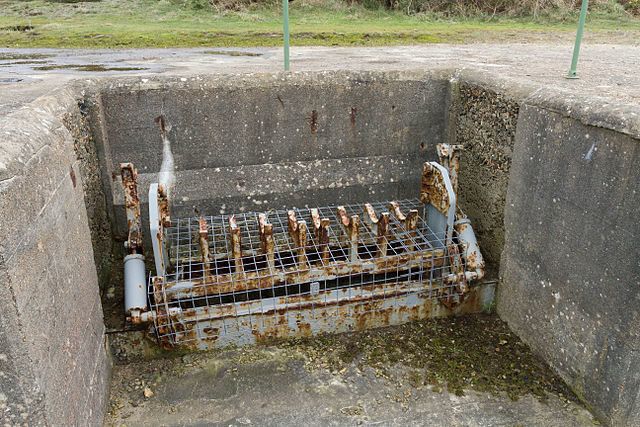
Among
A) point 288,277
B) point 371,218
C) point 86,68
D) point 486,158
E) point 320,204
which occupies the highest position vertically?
point 86,68

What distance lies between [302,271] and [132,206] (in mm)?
1188

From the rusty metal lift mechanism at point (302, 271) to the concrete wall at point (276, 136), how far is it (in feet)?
0.75

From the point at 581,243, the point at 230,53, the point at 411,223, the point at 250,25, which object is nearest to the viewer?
the point at 581,243

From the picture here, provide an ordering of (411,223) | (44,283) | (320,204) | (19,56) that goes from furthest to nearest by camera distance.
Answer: (19,56) → (320,204) → (411,223) → (44,283)

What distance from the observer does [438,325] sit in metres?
3.54

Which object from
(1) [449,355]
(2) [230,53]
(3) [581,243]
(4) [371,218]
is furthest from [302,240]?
(2) [230,53]

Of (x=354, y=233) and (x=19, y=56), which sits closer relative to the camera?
(x=354, y=233)

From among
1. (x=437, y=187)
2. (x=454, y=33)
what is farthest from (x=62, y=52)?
(x=454, y=33)

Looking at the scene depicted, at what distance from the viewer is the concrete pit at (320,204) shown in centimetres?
209

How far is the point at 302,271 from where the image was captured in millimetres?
3207

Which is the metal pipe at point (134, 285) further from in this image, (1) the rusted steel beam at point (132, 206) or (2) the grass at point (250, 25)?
(2) the grass at point (250, 25)

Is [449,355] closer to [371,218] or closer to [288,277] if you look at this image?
[371,218]

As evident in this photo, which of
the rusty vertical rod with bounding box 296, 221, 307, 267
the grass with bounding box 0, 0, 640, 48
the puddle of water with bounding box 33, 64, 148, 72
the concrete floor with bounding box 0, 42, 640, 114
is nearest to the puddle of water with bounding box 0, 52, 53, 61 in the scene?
the concrete floor with bounding box 0, 42, 640, 114

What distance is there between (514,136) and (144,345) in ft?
8.92
